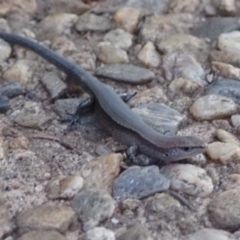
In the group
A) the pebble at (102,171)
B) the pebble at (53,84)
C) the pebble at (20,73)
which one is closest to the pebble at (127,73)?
the pebble at (53,84)

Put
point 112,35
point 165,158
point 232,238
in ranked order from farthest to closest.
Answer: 1. point 112,35
2. point 165,158
3. point 232,238

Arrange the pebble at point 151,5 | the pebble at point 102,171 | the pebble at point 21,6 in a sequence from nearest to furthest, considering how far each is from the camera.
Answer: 1. the pebble at point 102,171
2. the pebble at point 21,6
3. the pebble at point 151,5

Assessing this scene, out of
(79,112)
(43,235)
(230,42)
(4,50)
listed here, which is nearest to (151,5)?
(230,42)

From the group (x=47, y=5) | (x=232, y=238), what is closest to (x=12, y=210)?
(x=232, y=238)

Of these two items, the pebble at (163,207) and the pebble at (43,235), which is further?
the pebble at (163,207)

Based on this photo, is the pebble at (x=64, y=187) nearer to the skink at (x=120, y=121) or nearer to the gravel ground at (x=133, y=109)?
the gravel ground at (x=133, y=109)

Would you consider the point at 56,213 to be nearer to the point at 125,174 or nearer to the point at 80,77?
the point at 125,174

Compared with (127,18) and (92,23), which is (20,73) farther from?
(127,18)
